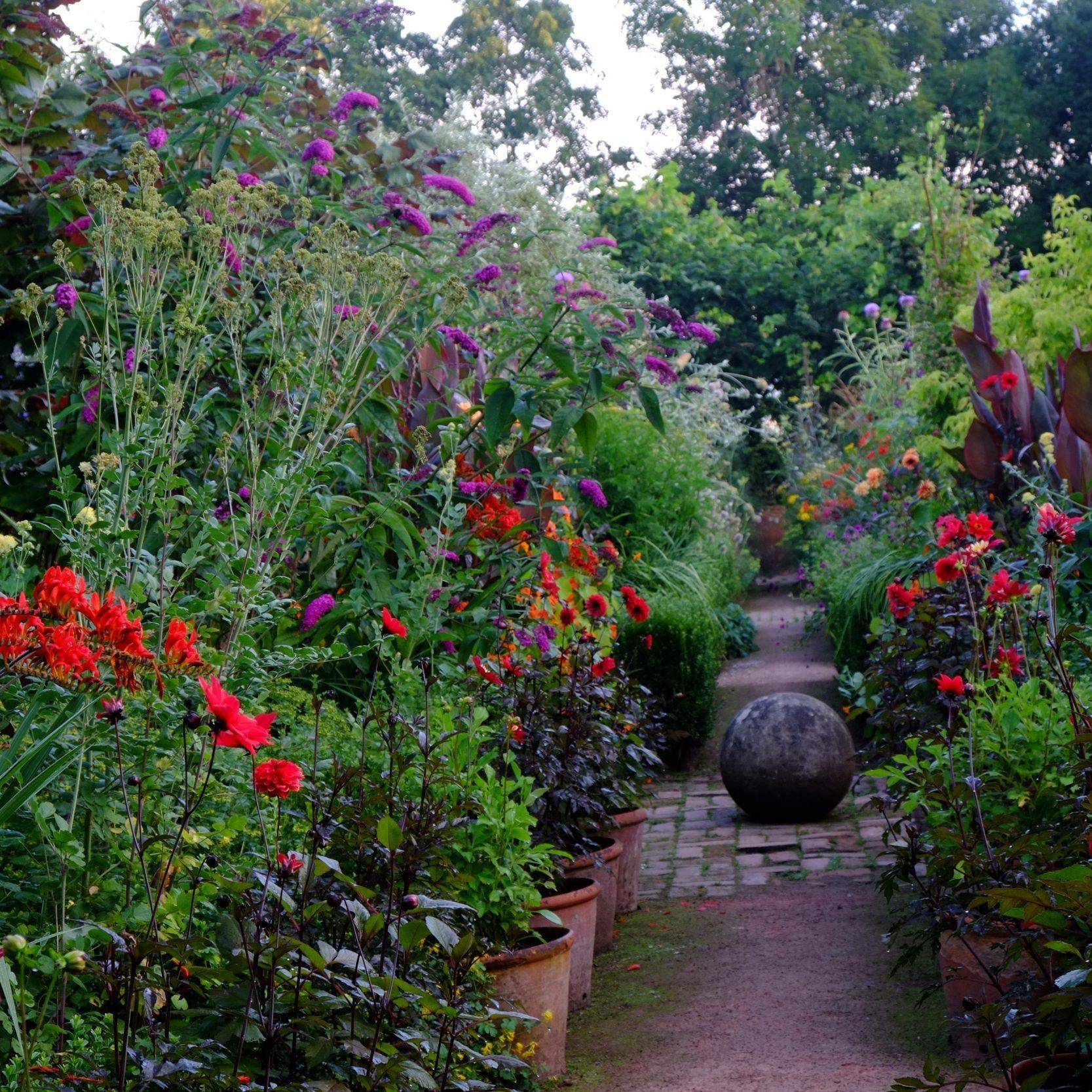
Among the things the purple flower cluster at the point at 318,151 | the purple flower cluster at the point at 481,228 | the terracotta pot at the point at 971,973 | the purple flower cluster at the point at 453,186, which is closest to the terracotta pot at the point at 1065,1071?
the terracotta pot at the point at 971,973

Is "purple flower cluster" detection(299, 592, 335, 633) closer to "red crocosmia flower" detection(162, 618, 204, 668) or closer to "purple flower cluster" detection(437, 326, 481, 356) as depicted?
"purple flower cluster" detection(437, 326, 481, 356)

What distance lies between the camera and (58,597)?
5.02 feet

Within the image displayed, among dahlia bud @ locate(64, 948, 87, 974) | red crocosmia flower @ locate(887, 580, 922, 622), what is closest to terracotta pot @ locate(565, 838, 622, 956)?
red crocosmia flower @ locate(887, 580, 922, 622)

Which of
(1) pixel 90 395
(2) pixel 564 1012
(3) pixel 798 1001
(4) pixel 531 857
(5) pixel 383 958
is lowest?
(3) pixel 798 1001

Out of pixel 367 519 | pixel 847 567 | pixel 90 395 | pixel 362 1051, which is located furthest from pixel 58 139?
pixel 847 567

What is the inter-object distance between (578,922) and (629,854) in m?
0.95

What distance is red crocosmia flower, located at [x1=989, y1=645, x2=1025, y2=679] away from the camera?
10.9 ft

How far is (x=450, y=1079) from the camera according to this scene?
1760 mm

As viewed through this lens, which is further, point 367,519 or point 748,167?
point 748,167

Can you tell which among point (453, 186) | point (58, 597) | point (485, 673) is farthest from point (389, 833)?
point (453, 186)

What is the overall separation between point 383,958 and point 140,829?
1.65 feet

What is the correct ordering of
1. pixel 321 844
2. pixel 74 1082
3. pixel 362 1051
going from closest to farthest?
pixel 74 1082, pixel 362 1051, pixel 321 844

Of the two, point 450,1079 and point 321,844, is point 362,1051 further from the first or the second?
point 321,844

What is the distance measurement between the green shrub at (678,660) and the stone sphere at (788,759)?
0.97 m
